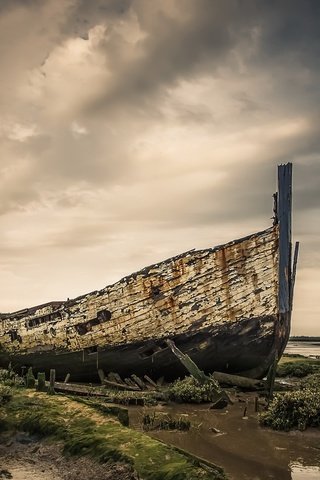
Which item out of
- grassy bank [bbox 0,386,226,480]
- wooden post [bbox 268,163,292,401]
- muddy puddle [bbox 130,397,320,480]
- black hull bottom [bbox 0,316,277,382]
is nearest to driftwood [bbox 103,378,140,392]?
black hull bottom [bbox 0,316,277,382]

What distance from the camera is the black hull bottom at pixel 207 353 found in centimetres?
1253

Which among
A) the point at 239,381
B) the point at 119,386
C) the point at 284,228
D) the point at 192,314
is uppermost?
the point at 284,228

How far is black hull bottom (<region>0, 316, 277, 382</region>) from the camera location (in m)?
12.5

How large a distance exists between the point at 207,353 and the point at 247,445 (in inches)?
236

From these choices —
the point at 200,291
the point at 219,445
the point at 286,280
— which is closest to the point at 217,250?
the point at 200,291

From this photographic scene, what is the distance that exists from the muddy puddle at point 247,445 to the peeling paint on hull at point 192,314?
370cm

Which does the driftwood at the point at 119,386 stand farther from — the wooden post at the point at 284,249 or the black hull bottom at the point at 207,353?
the wooden post at the point at 284,249

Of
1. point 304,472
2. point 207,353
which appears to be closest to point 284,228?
point 207,353

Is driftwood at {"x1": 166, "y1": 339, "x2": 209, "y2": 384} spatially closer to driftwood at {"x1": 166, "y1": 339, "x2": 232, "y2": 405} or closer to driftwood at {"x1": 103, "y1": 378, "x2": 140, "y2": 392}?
driftwood at {"x1": 166, "y1": 339, "x2": 232, "y2": 405}

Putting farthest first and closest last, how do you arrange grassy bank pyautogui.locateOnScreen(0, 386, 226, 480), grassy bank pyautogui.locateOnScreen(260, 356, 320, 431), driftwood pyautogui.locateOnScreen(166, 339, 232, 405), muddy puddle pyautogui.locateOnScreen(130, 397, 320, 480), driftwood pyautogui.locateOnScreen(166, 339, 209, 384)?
1. driftwood pyautogui.locateOnScreen(166, 339, 209, 384)
2. driftwood pyautogui.locateOnScreen(166, 339, 232, 405)
3. grassy bank pyautogui.locateOnScreen(260, 356, 320, 431)
4. muddy puddle pyautogui.locateOnScreen(130, 397, 320, 480)
5. grassy bank pyautogui.locateOnScreen(0, 386, 226, 480)

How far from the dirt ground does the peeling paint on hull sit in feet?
21.6

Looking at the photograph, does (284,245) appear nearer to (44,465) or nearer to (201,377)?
(201,377)

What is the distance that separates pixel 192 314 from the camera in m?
12.7

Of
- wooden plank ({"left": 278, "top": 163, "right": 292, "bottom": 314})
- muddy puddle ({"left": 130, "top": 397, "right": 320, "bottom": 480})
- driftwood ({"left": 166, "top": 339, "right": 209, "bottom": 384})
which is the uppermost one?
wooden plank ({"left": 278, "top": 163, "right": 292, "bottom": 314})
